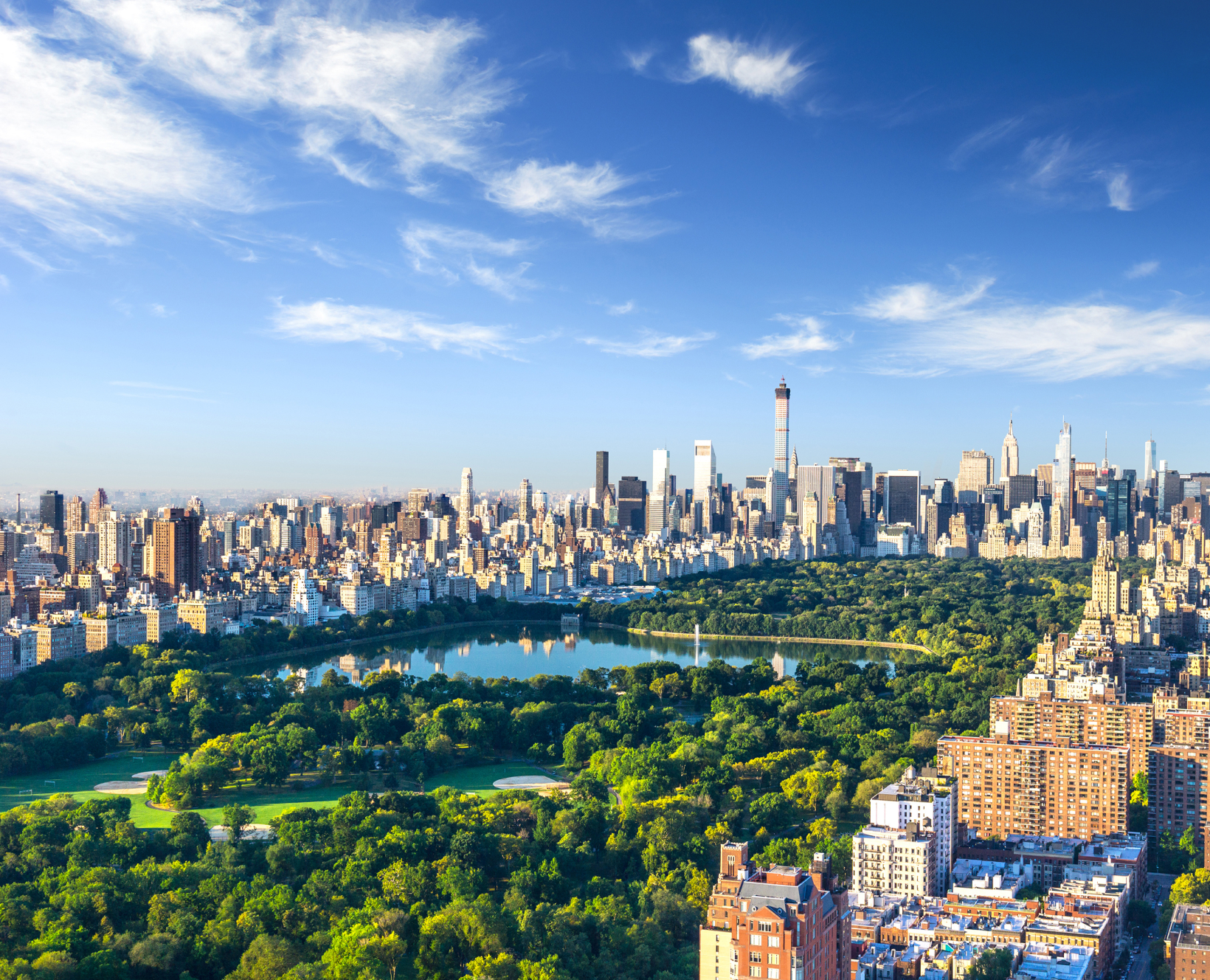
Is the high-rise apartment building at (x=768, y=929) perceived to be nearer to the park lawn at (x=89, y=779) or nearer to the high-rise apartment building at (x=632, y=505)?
the park lawn at (x=89, y=779)

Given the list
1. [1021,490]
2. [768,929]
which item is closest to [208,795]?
[768,929]

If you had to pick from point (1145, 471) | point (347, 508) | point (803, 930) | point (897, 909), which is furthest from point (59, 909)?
point (1145, 471)

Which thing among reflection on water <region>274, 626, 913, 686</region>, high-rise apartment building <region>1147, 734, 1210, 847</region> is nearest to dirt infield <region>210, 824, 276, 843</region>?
high-rise apartment building <region>1147, 734, 1210, 847</region>

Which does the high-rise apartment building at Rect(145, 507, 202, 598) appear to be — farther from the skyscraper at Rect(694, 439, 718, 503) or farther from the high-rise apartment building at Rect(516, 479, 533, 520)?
the skyscraper at Rect(694, 439, 718, 503)

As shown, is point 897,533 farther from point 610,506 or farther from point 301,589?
point 301,589

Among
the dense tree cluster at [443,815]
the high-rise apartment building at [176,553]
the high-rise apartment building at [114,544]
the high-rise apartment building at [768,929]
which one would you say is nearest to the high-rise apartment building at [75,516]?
the high-rise apartment building at [114,544]

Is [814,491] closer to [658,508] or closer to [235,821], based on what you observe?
[658,508]
